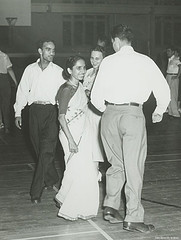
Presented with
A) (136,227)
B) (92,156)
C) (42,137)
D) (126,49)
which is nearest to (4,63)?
(42,137)

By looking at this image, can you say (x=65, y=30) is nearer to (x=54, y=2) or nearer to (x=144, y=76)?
(x=54, y=2)

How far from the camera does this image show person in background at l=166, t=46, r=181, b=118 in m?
11.7

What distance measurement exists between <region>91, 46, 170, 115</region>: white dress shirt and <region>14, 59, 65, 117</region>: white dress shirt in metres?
1.19

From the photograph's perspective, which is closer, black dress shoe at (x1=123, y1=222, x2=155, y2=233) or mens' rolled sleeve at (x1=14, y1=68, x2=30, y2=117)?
black dress shoe at (x1=123, y1=222, x2=155, y2=233)

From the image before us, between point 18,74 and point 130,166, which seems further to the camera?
point 18,74

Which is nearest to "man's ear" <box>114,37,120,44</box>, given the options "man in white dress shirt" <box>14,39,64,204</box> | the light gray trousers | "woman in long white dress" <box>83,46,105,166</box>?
the light gray trousers

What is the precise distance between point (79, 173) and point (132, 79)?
1.03 meters

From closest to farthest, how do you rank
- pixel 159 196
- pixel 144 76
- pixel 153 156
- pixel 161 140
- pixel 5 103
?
pixel 144 76 < pixel 159 196 < pixel 153 156 < pixel 161 140 < pixel 5 103

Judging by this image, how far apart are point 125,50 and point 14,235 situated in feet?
5.83

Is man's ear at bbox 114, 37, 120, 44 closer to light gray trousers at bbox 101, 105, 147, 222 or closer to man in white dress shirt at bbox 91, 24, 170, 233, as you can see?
man in white dress shirt at bbox 91, 24, 170, 233

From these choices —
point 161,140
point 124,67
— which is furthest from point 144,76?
point 161,140

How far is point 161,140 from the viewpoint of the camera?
9.10 m

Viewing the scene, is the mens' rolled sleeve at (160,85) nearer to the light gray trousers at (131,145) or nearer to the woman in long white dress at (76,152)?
the light gray trousers at (131,145)

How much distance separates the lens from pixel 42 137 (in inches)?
207
